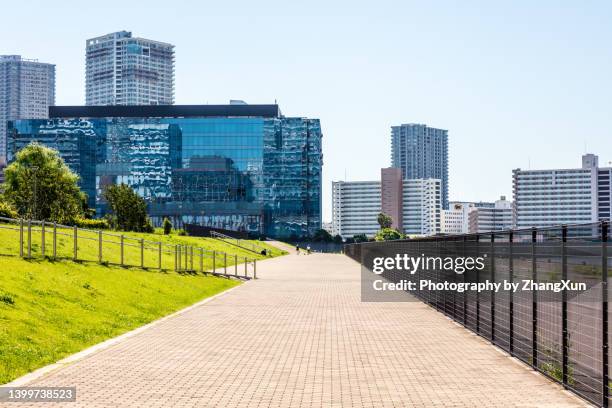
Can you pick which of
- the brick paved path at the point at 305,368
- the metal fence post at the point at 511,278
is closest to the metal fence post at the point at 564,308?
the brick paved path at the point at 305,368

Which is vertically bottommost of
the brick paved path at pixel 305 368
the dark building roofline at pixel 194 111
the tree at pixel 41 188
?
the brick paved path at pixel 305 368

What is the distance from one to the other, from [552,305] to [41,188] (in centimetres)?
8919

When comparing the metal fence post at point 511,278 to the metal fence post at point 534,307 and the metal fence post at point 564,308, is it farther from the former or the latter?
the metal fence post at point 564,308

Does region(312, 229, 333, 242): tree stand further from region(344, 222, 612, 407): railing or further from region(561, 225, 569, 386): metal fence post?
region(561, 225, 569, 386): metal fence post

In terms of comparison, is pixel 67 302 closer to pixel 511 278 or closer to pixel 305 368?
pixel 305 368

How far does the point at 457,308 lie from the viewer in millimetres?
19297

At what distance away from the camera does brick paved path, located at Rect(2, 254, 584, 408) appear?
32.0 feet

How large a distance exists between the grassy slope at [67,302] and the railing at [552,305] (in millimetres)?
7071

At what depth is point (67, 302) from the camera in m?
19.0

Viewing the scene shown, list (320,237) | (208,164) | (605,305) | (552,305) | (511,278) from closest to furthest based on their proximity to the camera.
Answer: (605,305) < (552,305) < (511,278) < (208,164) < (320,237)

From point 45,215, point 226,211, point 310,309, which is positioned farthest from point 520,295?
point 226,211

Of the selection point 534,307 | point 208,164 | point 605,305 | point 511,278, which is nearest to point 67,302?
point 511,278

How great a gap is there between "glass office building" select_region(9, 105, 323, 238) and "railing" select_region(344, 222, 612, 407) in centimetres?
16038

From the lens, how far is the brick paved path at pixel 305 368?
977 cm
